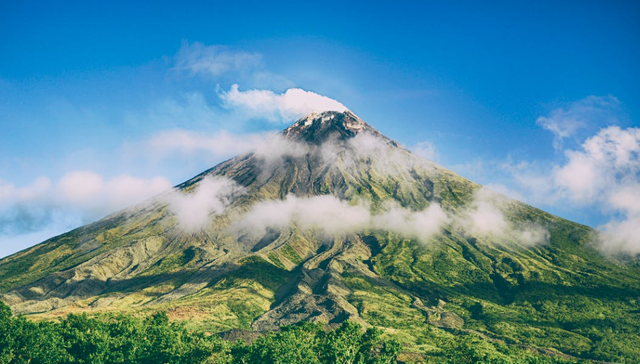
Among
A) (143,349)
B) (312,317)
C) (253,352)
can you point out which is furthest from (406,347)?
(143,349)

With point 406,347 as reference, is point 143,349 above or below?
above

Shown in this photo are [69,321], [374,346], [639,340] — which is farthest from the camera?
[639,340]

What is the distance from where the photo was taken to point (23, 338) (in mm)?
95938

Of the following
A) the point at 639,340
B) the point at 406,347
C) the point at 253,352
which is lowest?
the point at 639,340

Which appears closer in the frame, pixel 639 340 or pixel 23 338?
pixel 23 338

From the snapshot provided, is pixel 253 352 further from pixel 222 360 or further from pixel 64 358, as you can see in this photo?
pixel 64 358

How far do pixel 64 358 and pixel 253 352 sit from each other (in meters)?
41.9

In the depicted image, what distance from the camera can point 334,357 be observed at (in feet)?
325

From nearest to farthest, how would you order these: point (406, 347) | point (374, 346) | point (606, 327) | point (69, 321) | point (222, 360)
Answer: point (222, 360) < point (374, 346) < point (69, 321) < point (406, 347) < point (606, 327)

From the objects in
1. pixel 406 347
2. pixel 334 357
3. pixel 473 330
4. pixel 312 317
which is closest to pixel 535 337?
pixel 473 330

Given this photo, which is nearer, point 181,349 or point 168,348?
point 181,349

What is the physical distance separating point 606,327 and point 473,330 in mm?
57826

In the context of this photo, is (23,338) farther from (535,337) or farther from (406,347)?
(535,337)

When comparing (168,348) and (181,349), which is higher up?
(168,348)
